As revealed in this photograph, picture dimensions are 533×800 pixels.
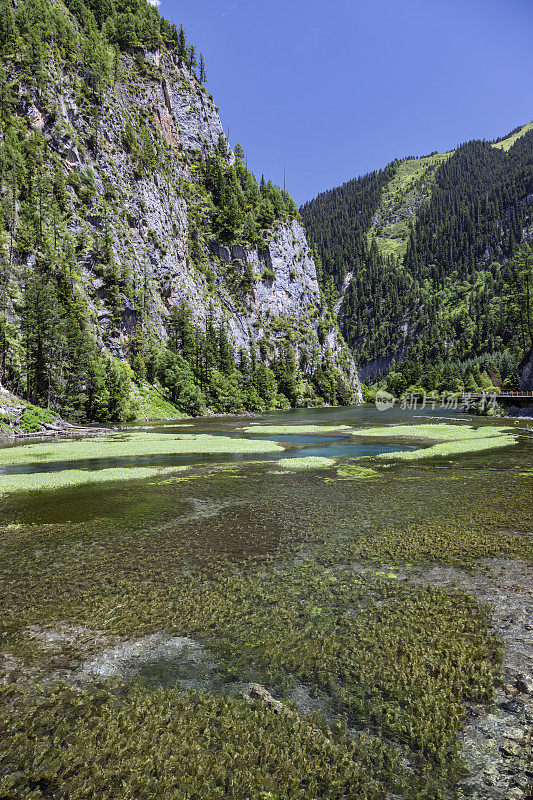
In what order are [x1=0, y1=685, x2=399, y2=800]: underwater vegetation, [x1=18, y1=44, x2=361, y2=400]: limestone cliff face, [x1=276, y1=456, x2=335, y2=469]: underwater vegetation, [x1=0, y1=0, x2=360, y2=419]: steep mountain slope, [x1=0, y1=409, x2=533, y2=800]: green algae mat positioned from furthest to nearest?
[x1=18, y1=44, x2=361, y2=400]: limestone cliff face, [x1=0, y1=0, x2=360, y2=419]: steep mountain slope, [x1=276, y1=456, x2=335, y2=469]: underwater vegetation, [x1=0, y1=409, x2=533, y2=800]: green algae mat, [x1=0, y1=685, x2=399, y2=800]: underwater vegetation

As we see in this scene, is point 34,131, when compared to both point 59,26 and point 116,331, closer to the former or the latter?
point 59,26

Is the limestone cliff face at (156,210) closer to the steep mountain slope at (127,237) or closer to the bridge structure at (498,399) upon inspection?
the steep mountain slope at (127,237)

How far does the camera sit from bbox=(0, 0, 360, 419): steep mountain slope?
286ft

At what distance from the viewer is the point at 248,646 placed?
9.07 metres

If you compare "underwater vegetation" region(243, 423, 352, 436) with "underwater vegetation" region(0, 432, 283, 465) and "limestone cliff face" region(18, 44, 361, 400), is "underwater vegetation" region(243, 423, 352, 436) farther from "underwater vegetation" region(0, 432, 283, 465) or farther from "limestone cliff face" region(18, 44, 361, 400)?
"limestone cliff face" region(18, 44, 361, 400)

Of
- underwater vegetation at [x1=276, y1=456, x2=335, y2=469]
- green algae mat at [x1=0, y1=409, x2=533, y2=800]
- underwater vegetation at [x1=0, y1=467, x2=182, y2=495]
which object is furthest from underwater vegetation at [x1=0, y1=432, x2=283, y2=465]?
green algae mat at [x1=0, y1=409, x2=533, y2=800]

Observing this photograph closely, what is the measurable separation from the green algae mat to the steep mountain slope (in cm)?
7071

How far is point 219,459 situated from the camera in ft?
126

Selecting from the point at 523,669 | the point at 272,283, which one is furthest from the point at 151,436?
the point at 272,283

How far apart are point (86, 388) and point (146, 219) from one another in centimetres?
7538

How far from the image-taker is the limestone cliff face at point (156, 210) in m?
113

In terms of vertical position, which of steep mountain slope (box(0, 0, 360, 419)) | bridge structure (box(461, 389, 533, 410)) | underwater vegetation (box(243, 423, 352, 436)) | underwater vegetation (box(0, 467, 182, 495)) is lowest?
underwater vegetation (box(0, 467, 182, 495))

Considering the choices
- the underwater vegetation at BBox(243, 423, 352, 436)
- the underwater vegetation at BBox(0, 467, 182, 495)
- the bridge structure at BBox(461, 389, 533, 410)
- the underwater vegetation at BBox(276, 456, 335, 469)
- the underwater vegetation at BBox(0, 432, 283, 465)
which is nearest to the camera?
the underwater vegetation at BBox(0, 467, 182, 495)

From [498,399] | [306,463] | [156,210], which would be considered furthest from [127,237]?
[306,463]
